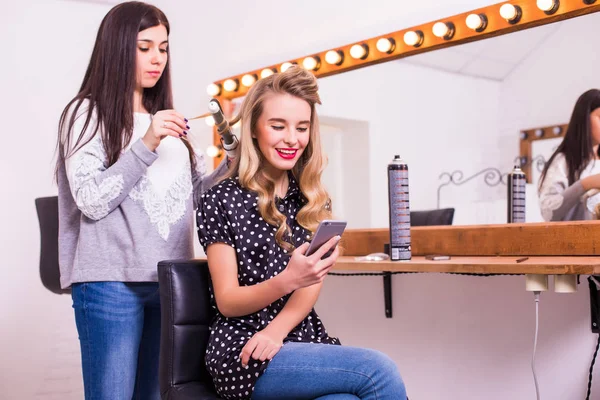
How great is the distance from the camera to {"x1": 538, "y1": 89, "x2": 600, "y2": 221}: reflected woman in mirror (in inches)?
66.2

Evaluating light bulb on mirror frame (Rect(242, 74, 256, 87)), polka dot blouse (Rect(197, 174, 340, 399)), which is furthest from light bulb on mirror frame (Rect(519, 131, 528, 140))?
light bulb on mirror frame (Rect(242, 74, 256, 87))

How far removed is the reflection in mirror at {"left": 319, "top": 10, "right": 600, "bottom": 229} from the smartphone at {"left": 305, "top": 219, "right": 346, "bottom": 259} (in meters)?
0.88

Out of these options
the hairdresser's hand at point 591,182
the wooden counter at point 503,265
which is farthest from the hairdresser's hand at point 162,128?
the hairdresser's hand at point 591,182

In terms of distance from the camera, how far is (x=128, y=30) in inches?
51.1

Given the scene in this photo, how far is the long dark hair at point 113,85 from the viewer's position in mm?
1274

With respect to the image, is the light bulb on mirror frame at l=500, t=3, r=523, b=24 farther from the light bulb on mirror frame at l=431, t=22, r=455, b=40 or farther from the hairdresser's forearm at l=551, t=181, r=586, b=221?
the hairdresser's forearm at l=551, t=181, r=586, b=221

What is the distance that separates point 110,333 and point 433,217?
3.33ft

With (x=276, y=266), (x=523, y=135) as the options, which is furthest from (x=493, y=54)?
(x=276, y=266)

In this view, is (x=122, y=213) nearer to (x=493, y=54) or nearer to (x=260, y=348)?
(x=260, y=348)

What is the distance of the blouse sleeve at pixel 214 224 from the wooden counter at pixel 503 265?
0.52 metres

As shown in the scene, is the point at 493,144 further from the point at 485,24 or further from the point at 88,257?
the point at 88,257

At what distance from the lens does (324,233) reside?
39.1 inches

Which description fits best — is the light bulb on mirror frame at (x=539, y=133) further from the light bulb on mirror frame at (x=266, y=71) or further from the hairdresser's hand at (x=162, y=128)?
the light bulb on mirror frame at (x=266, y=71)

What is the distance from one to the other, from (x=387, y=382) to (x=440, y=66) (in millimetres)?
1239
